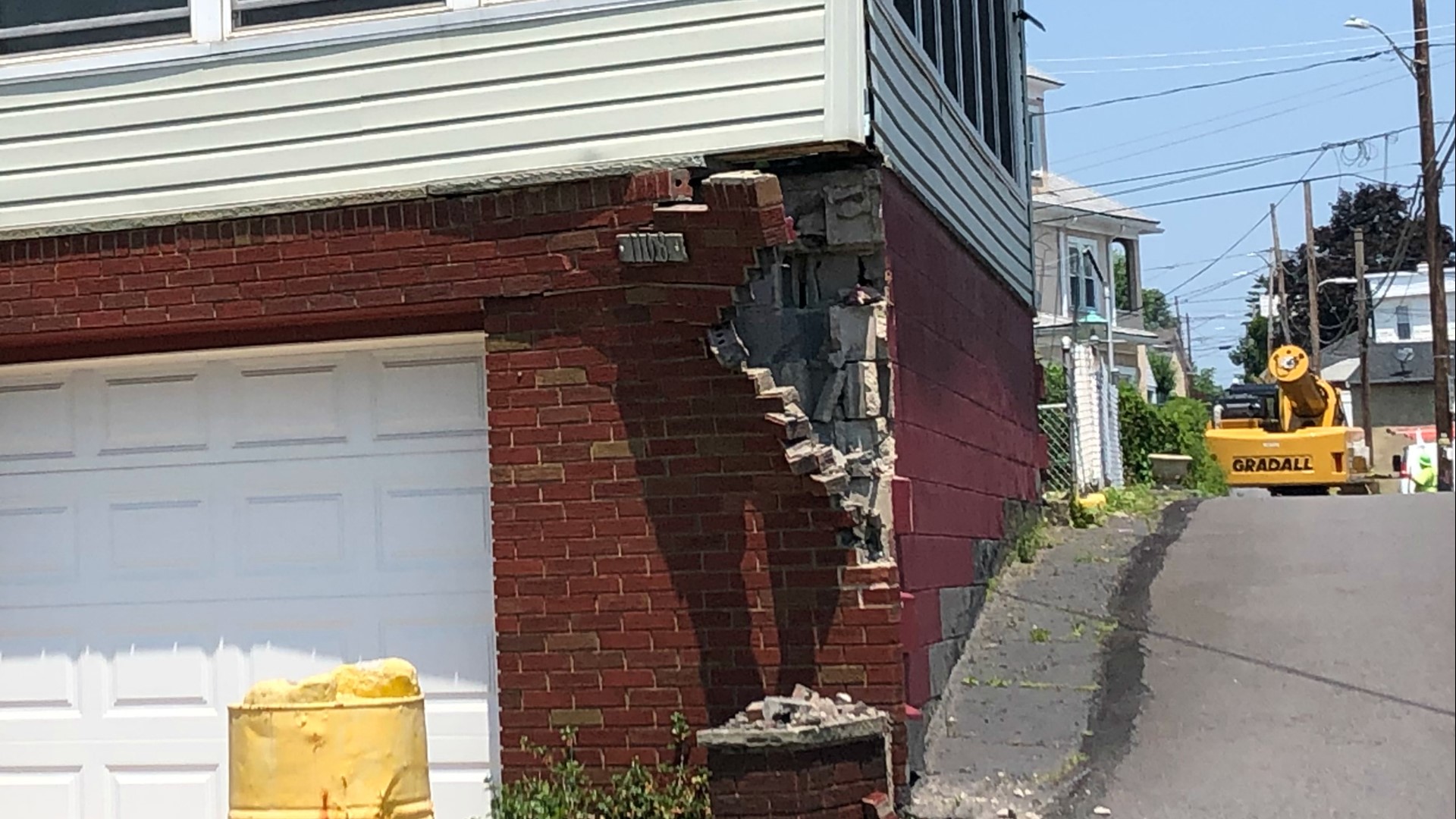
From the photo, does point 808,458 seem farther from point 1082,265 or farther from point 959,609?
point 1082,265

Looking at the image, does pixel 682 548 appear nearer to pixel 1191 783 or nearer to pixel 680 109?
pixel 680 109

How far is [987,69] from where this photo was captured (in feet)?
35.2

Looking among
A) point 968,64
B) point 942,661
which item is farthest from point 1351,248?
point 942,661

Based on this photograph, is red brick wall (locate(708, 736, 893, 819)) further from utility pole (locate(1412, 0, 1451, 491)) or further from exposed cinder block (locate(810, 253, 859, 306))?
utility pole (locate(1412, 0, 1451, 491))

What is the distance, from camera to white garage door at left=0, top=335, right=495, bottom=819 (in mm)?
7039

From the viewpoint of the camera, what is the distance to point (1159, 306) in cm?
7931

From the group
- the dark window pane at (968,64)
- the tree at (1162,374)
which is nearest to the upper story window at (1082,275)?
the tree at (1162,374)

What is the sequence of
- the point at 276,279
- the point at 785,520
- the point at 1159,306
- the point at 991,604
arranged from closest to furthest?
1. the point at 785,520
2. the point at 276,279
3. the point at 991,604
4. the point at 1159,306

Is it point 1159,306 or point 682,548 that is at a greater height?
point 1159,306

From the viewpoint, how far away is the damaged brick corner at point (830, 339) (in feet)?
21.4

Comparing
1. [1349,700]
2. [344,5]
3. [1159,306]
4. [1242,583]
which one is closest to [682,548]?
[344,5]

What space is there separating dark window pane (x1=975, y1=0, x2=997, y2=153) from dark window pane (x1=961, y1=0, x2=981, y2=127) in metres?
0.21

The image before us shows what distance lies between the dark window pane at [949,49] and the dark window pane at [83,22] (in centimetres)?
386

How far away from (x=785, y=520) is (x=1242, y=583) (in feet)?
14.5
